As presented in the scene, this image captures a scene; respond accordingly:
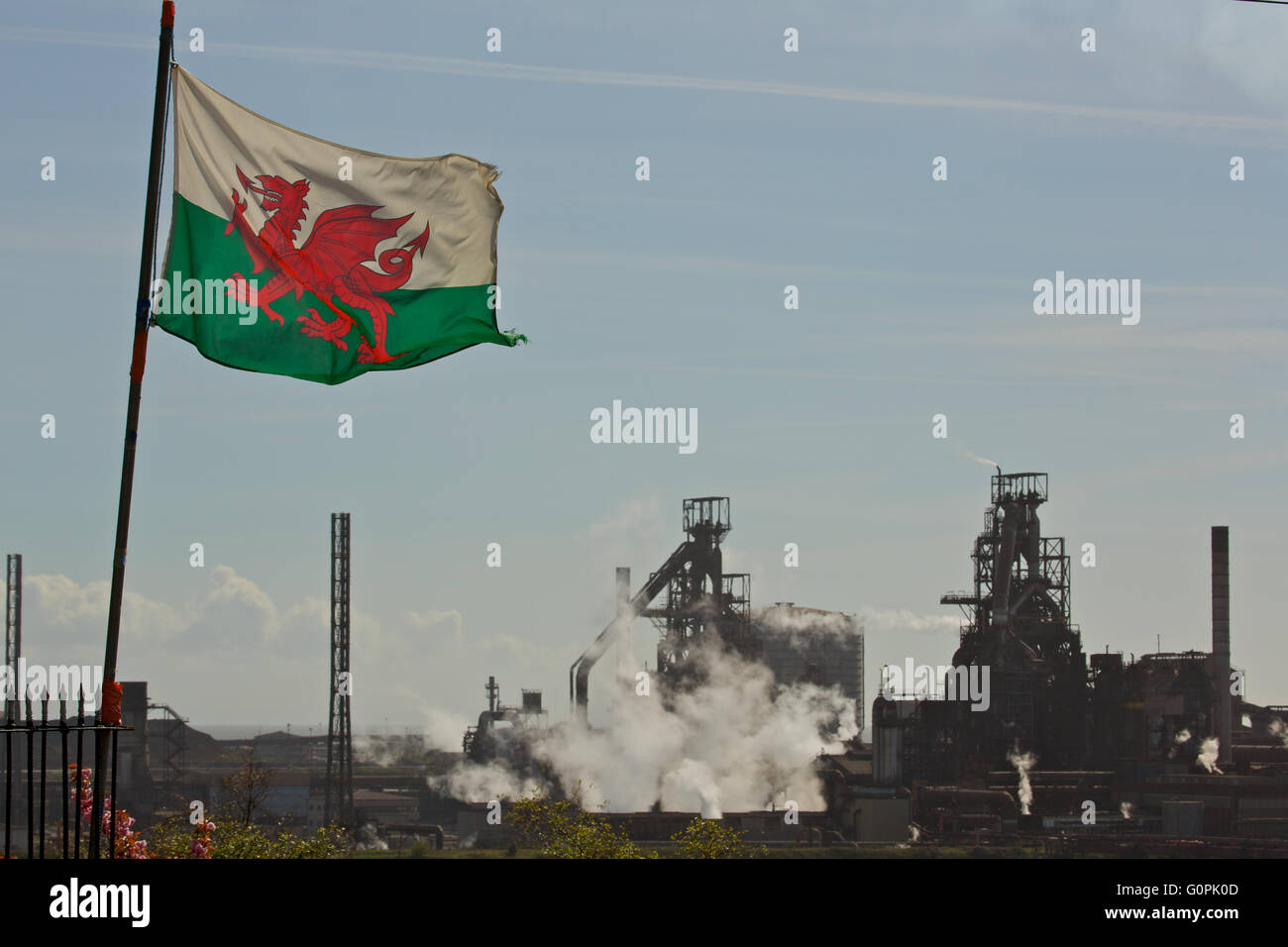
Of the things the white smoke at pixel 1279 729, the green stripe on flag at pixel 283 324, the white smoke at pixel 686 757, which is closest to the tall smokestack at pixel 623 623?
the white smoke at pixel 686 757

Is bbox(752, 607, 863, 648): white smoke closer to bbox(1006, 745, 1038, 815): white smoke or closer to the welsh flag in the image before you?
bbox(1006, 745, 1038, 815): white smoke

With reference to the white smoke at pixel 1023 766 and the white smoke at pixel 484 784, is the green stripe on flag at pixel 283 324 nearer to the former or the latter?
the white smoke at pixel 1023 766

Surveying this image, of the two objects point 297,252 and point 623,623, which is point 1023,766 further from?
point 297,252

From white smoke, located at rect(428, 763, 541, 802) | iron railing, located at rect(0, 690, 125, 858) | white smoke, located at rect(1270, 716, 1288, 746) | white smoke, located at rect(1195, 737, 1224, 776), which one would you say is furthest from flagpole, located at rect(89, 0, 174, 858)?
white smoke, located at rect(1270, 716, 1288, 746)

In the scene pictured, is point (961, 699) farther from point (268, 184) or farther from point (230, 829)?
point (268, 184)

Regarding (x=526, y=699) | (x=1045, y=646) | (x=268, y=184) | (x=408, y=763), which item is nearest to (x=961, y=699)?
(x=1045, y=646)
